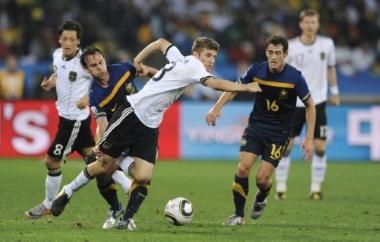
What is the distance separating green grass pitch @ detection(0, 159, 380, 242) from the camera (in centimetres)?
927

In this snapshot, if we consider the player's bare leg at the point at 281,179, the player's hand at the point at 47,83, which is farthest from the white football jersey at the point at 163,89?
the player's bare leg at the point at 281,179

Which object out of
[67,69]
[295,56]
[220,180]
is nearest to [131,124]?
[67,69]

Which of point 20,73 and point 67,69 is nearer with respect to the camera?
point 67,69

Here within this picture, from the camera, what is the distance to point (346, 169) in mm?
18547

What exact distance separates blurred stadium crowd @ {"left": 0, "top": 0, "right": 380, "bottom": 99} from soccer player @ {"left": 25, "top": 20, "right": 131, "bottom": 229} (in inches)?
415

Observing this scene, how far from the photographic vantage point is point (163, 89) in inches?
381

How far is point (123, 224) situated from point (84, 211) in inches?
84.9

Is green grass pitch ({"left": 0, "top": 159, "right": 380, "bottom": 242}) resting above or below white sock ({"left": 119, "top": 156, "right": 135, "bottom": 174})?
below

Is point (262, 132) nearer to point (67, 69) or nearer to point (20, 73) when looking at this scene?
point (67, 69)

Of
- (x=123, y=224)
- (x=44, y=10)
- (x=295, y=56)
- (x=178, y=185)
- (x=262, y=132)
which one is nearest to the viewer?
(x=123, y=224)

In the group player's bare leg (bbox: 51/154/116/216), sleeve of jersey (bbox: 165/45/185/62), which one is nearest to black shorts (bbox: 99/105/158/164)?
player's bare leg (bbox: 51/154/116/216)

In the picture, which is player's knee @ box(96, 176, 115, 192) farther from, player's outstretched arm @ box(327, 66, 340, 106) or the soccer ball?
player's outstretched arm @ box(327, 66, 340, 106)

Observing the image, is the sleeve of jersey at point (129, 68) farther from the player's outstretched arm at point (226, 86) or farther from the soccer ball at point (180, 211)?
the soccer ball at point (180, 211)

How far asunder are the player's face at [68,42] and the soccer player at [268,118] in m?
1.82
